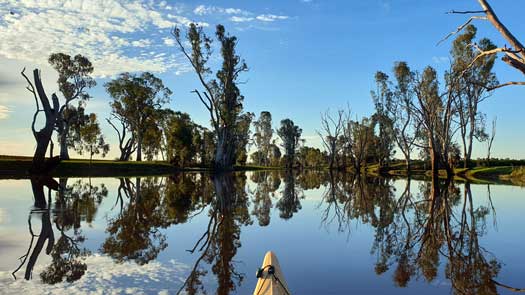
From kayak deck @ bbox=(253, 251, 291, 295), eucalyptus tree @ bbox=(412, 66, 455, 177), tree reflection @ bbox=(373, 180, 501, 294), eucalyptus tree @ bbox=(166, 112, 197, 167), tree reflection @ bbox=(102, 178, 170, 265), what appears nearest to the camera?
kayak deck @ bbox=(253, 251, 291, 295)

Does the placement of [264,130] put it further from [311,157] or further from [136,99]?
[136,99]

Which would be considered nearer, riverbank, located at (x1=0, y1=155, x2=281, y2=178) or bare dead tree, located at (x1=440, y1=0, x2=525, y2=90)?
bare dead tree, located at (x1=440, y1=0, x2=525, y2=90)

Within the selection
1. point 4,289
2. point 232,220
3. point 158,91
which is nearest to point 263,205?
point 232,220

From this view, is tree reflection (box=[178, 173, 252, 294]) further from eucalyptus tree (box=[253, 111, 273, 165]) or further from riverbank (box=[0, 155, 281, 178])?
eucalyptus tree (box=[253, 111, 273, 165])

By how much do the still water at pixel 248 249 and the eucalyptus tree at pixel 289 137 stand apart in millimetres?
94806

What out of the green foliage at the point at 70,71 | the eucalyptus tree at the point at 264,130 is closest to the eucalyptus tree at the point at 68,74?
the green foliage at the point at 70,71

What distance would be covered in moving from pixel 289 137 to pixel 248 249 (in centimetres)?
10110

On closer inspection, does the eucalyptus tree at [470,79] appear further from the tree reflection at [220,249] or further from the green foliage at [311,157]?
the green foliage at [311,157]

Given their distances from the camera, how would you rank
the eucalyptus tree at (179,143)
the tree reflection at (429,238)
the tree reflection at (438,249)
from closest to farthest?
1. the tree reflection at (438,249)
2. the tree reflection at (429,238)
3. the eucalyptus tree at (179,143)

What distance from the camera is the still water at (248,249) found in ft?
17.3

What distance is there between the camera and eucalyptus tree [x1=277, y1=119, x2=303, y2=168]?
355ft

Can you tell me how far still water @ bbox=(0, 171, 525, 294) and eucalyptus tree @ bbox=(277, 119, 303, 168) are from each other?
311 ft

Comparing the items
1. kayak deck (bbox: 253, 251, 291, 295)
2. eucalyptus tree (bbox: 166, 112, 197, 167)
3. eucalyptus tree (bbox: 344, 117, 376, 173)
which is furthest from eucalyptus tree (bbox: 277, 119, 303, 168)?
kayak deck (bbox: 253, 251, 291, 295)

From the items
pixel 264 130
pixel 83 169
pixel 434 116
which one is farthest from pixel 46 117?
pixel 264 130
